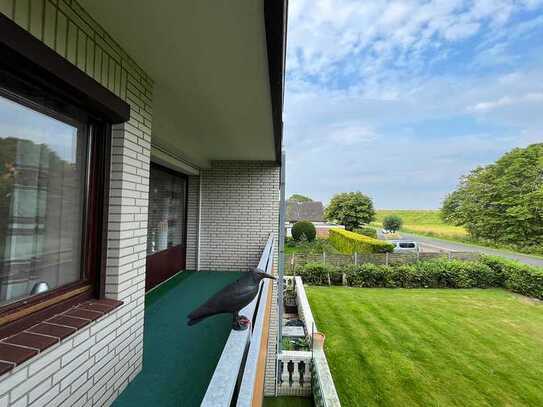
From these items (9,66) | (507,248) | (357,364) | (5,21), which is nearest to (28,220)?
(9,66)

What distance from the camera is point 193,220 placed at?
5762 millimetres

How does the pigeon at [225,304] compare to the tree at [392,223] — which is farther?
the tree at [392,223]

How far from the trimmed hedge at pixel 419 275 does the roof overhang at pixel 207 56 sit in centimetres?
1075

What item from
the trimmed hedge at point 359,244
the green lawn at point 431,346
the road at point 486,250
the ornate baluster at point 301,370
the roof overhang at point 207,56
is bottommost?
the green lawn at point 431,346

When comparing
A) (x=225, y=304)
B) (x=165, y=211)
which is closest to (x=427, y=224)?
(x=165, y=211)

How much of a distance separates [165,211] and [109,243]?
121 inches

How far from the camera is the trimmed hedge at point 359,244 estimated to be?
15.2 m

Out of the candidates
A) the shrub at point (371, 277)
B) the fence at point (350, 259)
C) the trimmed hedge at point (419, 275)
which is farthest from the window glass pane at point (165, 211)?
the shrub at point (371, 277)

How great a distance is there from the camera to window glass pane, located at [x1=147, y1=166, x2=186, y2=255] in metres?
4.36

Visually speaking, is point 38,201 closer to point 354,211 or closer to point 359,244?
point 359,244

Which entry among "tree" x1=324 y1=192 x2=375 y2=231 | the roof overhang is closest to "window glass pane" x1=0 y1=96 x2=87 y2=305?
the roof overhang

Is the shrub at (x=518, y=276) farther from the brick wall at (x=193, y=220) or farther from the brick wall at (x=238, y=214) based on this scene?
the brick wall at (x=193, y=220)

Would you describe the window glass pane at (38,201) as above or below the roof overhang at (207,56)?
below

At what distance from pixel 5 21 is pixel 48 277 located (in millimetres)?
1193
